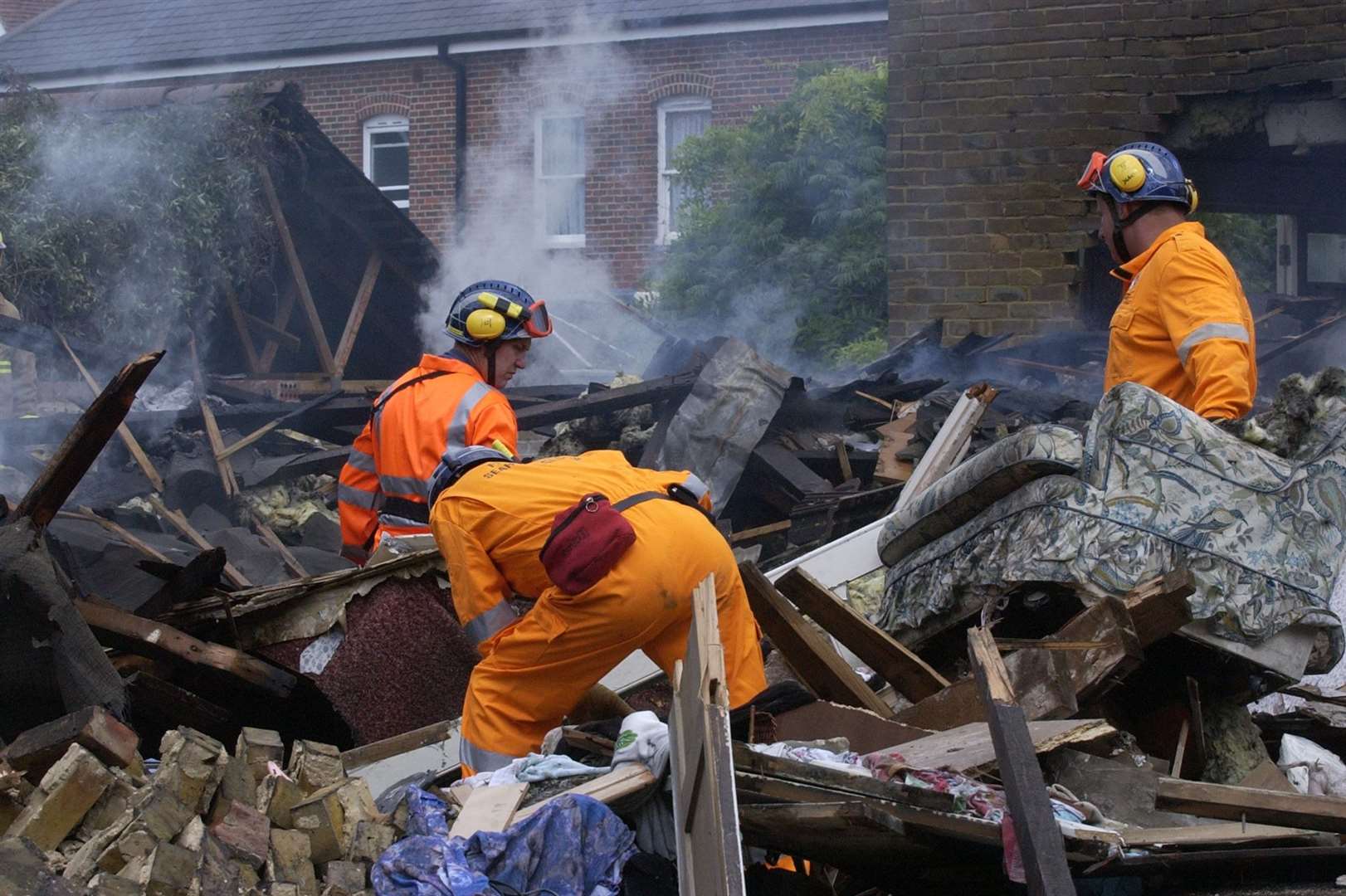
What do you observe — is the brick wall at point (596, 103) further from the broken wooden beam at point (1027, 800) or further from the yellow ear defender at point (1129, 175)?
the broken wooden beam at point (1027, 800)

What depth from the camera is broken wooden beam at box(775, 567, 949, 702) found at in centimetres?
481

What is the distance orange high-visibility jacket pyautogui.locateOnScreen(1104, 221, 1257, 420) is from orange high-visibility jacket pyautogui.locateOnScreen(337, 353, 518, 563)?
2.25 metres

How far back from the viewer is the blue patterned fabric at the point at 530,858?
11.3 ft

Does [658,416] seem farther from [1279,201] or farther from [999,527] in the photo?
[1279,201]

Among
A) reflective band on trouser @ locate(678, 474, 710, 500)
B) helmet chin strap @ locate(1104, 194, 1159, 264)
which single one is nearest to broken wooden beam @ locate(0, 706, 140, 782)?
reflective band on trouser @ locate(678, 474, 710, 500)

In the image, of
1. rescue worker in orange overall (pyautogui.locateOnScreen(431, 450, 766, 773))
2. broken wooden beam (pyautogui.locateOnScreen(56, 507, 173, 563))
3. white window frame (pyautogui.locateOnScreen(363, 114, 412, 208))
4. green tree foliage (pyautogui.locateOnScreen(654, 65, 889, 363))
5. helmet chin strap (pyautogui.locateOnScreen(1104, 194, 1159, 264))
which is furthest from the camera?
white window frame (pyautogui.locateOnScreen(363, 114, 412, 208))

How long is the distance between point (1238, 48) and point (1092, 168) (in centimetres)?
564

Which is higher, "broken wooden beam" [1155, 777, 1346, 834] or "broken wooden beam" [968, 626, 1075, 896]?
"broken wooden beam" [968, 626, 1075, 896]

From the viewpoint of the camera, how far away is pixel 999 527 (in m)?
4.69

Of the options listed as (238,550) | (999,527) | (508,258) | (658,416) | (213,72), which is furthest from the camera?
(213,72)

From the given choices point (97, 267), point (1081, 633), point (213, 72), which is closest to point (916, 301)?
point (97, 267)

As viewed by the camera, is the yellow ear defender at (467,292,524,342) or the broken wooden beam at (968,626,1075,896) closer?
the broken wooden beam at (968,626,1075,896)

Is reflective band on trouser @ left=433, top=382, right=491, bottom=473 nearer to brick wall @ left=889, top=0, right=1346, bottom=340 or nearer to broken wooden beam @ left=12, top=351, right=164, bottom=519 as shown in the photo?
broken wooden beam @ left=12, top=351, right=164, bottom=519

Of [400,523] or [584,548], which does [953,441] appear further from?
[584,548]
